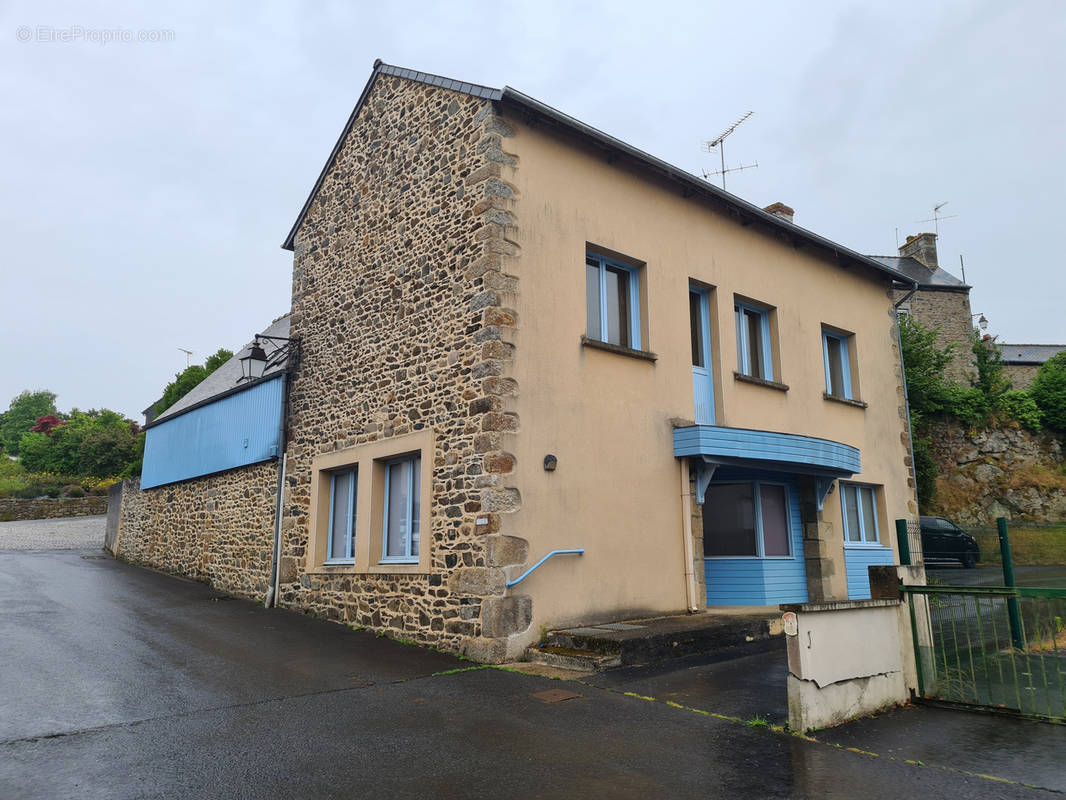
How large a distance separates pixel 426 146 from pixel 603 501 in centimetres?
543

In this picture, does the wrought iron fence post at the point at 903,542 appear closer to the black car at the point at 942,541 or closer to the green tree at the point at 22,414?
the black car at the point at 942,541

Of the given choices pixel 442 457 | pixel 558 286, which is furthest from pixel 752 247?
pixel 442 457

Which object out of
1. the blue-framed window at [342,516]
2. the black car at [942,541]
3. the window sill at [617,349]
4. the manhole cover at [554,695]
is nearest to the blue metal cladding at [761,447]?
the window sill at [617,349]

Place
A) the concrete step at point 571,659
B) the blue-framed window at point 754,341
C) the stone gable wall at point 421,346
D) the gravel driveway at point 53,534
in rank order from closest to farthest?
the concrete step at point 571,659 < the stone gable wall at point 421,346 < the blue-framed window at point 754,341 < the gravel driveway at point 53,534

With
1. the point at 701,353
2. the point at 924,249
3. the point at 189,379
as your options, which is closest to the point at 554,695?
the point at 701,353

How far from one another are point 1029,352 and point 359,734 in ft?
179

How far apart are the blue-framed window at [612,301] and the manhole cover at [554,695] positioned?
15.3 ft

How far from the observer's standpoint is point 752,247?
12.0 meters

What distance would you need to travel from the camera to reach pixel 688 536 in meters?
9.73

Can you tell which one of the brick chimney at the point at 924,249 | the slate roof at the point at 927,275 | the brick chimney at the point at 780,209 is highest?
the brick chimney at the point at 924,249

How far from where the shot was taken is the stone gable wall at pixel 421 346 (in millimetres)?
8078

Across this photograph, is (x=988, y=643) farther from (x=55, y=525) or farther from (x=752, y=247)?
(x=55, y=525)

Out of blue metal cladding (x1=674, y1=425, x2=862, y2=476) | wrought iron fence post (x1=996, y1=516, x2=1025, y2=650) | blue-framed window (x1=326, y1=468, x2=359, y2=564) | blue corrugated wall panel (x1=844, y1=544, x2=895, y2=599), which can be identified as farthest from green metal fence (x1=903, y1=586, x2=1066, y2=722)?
blue-framed window (x1=326, y1=468, x2=359, y2=564)

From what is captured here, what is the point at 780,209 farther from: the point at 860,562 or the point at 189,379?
the point at 189,379
